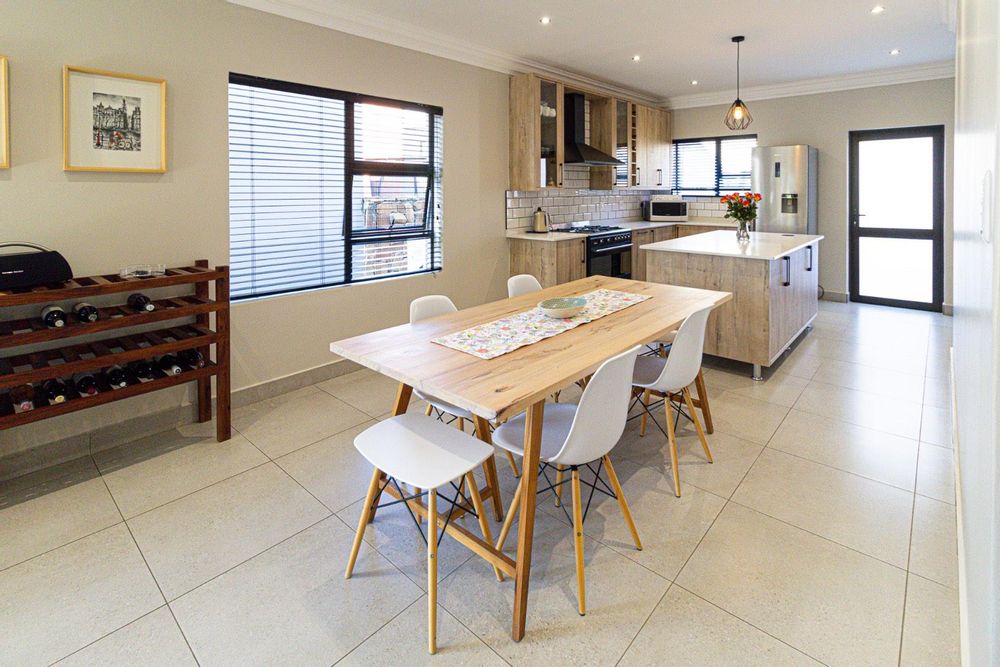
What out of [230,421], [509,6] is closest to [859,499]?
[230,421]

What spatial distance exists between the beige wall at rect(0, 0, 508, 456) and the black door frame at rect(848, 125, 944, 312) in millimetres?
4927

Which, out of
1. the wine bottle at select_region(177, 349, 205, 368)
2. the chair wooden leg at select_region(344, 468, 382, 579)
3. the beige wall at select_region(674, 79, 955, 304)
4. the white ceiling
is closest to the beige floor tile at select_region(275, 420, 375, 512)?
the chair wooden leg at select_region(344, 468, 382, 579)

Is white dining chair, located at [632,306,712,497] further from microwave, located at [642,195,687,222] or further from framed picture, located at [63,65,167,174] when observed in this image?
microwave, located at [642,195,687,222]

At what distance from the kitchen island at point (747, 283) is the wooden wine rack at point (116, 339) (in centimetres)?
337

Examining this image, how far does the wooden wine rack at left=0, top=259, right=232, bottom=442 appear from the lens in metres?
2.42

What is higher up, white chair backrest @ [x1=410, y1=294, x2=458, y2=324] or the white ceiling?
the white ceiling

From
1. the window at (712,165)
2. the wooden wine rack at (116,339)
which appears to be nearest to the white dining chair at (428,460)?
the wooden wine rack at (116,339)

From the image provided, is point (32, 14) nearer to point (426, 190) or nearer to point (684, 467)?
point (426, 190)

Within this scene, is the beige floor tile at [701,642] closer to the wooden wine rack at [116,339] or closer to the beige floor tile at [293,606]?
the beige floor tile at [293,606]

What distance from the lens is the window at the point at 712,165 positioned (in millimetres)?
7227

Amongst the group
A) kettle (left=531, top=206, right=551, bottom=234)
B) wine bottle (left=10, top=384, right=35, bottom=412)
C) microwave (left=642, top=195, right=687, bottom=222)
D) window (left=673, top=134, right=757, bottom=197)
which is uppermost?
window (left=673, top=134, right=757, bottom=197)

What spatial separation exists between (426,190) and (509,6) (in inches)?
61.3

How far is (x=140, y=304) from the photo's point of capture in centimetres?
283

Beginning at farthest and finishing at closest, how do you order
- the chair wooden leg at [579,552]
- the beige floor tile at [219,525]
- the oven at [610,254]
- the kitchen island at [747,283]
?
1. the oven at [610,254]
2. the kitchen island at [747,283]
3. the beige floor tile at [219,525]
4. the chair wooden leg at [579,552]
